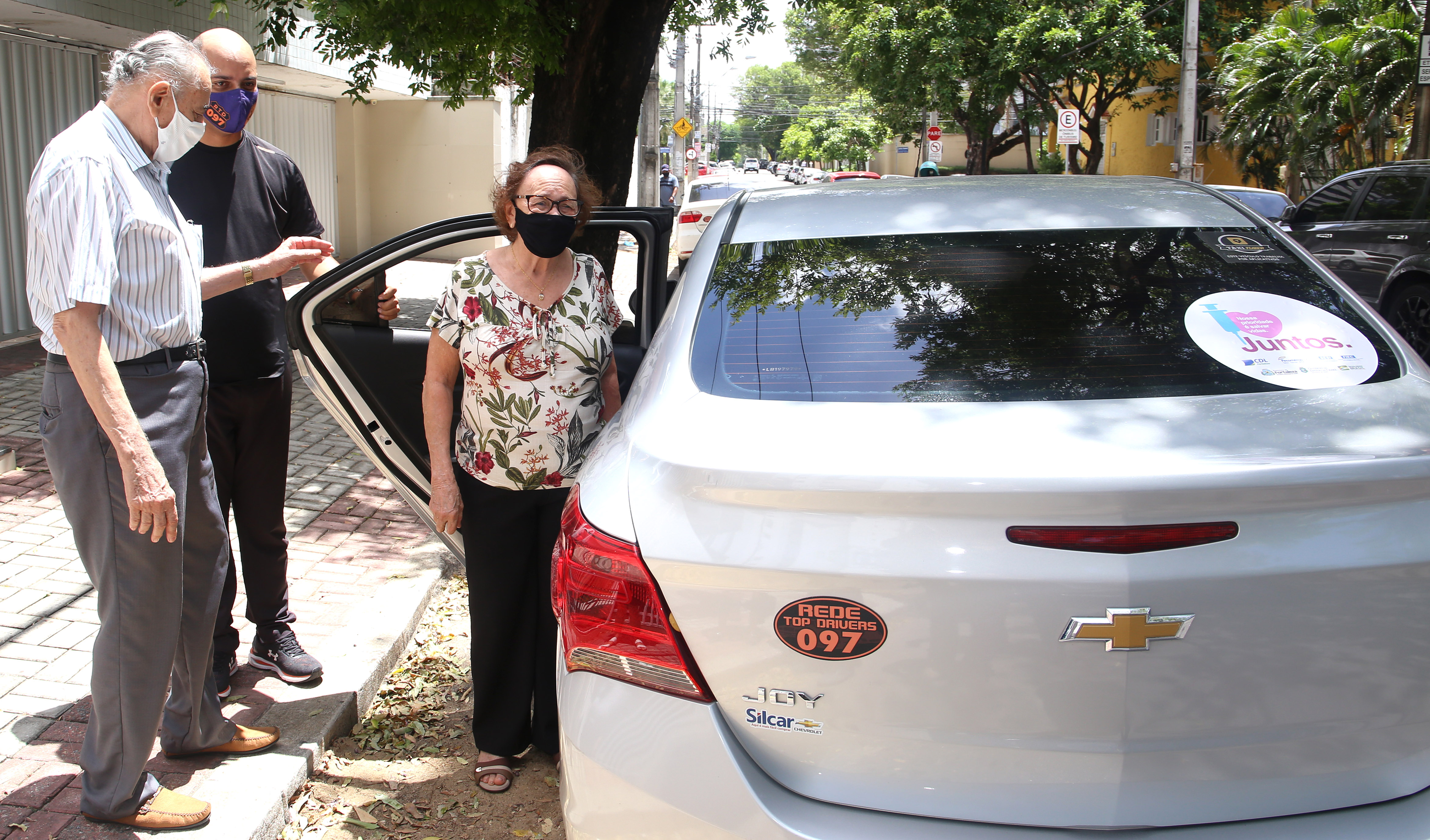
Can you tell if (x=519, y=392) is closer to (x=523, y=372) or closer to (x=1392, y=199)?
(x=523, y=372)

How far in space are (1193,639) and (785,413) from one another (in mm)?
745

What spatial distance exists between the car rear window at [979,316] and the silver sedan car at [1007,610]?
0.7 inches

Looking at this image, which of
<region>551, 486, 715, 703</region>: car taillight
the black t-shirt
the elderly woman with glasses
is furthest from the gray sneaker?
<region>551, 486, 715, 703</region>: car taillight

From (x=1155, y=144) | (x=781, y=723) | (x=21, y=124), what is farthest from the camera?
(x=1155, y=144)

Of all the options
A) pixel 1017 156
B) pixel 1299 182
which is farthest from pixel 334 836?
pixel 1017 156

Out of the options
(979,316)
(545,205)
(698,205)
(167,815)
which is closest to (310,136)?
(698,205)

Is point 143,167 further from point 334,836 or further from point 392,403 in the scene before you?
point 334,836

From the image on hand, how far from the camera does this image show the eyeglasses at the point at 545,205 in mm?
2832

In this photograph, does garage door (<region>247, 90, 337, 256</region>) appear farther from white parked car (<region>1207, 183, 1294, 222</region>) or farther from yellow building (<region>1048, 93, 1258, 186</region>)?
yellow building (<region>1048, 93, 1258, 186</region>)

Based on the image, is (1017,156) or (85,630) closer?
(85,630)

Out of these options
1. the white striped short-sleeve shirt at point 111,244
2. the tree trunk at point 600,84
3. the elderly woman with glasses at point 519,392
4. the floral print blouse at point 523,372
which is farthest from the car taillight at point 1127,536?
the tree trunk at point 600,84

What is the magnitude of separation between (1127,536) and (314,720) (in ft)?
8.72

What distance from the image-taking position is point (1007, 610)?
1.61m

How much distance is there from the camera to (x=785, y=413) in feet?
6.26
